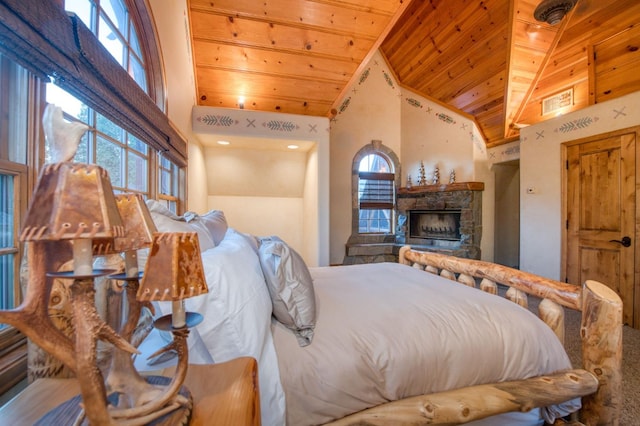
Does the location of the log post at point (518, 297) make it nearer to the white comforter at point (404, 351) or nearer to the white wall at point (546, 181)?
the white comforter at point (404, 351)

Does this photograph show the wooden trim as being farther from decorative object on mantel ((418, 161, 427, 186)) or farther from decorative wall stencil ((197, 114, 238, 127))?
decorative object on mantel ((418, 161, 427, 186))

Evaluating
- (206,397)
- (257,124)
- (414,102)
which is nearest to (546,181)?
(414,102)

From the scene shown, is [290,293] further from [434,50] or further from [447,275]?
[434,50]

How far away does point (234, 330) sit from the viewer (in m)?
0.96

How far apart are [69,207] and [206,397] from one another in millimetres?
502

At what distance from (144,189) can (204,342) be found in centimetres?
150

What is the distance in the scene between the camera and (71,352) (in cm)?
44

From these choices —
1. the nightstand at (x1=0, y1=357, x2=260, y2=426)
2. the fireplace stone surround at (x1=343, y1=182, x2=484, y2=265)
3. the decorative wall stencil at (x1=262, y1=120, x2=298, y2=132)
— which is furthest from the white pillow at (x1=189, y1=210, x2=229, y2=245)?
the fireplace stone surround at (x1=343, y1=182, x2=484, y2=265)

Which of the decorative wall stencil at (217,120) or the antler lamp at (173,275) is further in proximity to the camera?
the decorative wall stencil at (217,120)

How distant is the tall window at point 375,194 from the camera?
5039mm

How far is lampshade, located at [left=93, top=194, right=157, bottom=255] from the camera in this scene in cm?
58

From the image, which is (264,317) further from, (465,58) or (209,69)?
(465,58)

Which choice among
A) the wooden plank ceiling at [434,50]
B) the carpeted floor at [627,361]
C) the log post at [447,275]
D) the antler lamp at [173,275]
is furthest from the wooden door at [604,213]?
the antler lamp at [173,275]

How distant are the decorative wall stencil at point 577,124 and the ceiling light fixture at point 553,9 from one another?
3.71ft
